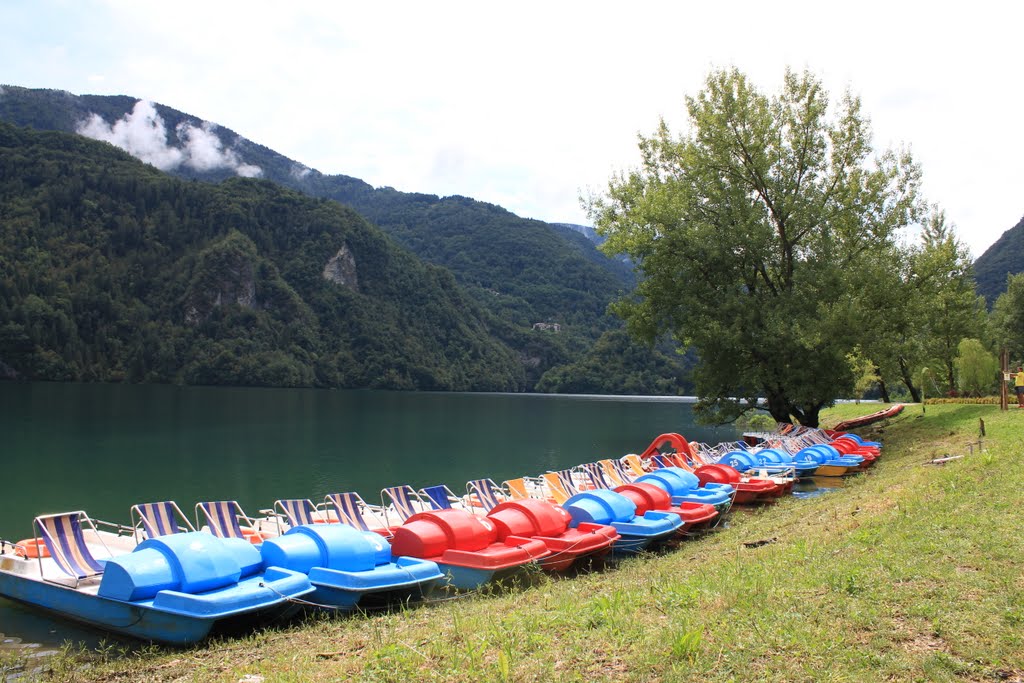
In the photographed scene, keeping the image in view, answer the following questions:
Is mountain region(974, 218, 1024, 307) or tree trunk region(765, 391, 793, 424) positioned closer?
tree trunk region(765, 391, 793, 424)

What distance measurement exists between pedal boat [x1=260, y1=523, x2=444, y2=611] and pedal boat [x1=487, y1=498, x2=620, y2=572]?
1.95m

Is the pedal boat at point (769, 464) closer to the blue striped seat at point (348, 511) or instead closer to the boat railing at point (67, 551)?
the blue striped seat at point (348, 511)

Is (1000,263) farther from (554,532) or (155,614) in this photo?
(155,614)

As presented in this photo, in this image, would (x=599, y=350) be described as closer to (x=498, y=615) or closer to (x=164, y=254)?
(x=164, y=254)

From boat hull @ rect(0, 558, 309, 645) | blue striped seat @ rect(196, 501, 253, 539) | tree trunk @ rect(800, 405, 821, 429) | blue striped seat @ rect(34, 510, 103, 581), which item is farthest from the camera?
tree trunk @ rect(800, 405, 821, 429)

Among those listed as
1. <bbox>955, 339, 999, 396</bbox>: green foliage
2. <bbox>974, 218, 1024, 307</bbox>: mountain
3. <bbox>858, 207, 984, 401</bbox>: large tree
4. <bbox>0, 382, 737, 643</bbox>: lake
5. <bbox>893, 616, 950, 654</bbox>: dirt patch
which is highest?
<bbox>974, 218, 1024, 307</bbox>: mountain

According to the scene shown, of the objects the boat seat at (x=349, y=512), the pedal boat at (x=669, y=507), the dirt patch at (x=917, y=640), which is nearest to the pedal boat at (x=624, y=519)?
the pedal boat at (x=669, y=507)

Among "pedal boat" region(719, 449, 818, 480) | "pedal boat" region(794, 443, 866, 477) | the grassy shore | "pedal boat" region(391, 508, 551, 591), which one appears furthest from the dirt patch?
"pedal boat" region(794, 443, 866, 477)

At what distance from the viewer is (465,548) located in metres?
12.4

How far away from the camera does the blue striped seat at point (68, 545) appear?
1133 cm

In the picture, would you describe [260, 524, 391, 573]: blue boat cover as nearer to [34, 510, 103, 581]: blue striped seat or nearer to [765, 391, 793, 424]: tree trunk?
[34, 510, 103, 581]: blue striped seat

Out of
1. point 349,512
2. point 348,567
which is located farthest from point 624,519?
point 348,567

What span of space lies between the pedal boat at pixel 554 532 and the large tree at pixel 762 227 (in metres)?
18.0

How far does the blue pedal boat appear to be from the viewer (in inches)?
371
